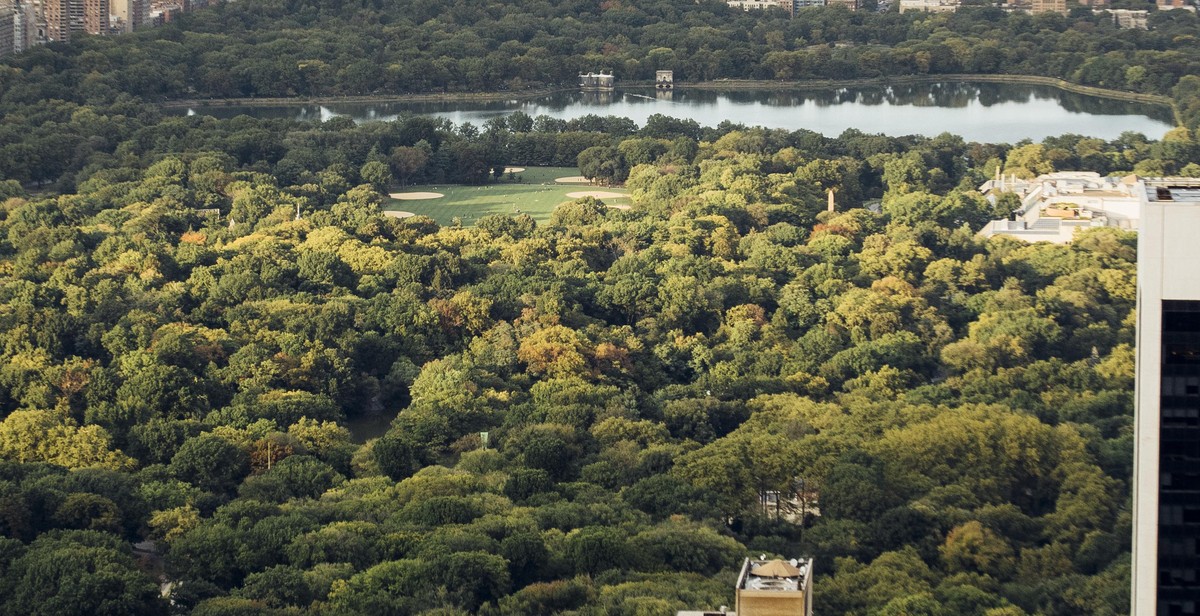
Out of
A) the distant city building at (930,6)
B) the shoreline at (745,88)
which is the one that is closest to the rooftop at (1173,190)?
the shoreline at (745,88)

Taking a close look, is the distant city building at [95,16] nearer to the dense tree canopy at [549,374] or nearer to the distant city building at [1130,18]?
the dense tree canopy at [549,374]

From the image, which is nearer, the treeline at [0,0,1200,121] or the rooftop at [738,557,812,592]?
the rooftop at [738,557,812,592]

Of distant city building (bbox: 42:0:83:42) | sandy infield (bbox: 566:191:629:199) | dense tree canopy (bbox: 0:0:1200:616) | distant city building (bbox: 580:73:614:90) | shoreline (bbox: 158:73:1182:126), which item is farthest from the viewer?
distant city building (bbox: 42:0:83:42)

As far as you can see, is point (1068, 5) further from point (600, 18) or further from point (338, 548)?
point (338, 548)

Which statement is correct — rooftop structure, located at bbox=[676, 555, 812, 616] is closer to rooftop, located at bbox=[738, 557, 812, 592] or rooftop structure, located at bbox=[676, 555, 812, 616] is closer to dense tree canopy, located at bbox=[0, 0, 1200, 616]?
rooftop, located at bbox=[738, 557, 812, 592]

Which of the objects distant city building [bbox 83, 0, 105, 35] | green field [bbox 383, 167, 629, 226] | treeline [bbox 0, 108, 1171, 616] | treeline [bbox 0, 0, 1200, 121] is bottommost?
treeline [bbox 0, 108, 1171, 616]

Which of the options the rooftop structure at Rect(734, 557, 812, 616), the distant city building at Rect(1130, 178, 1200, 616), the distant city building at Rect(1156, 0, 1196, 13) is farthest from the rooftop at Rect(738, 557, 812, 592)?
the distant city building at Rect(1156, 0, 1196, 13)

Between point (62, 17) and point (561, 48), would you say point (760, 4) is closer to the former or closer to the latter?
point (561, 48)
